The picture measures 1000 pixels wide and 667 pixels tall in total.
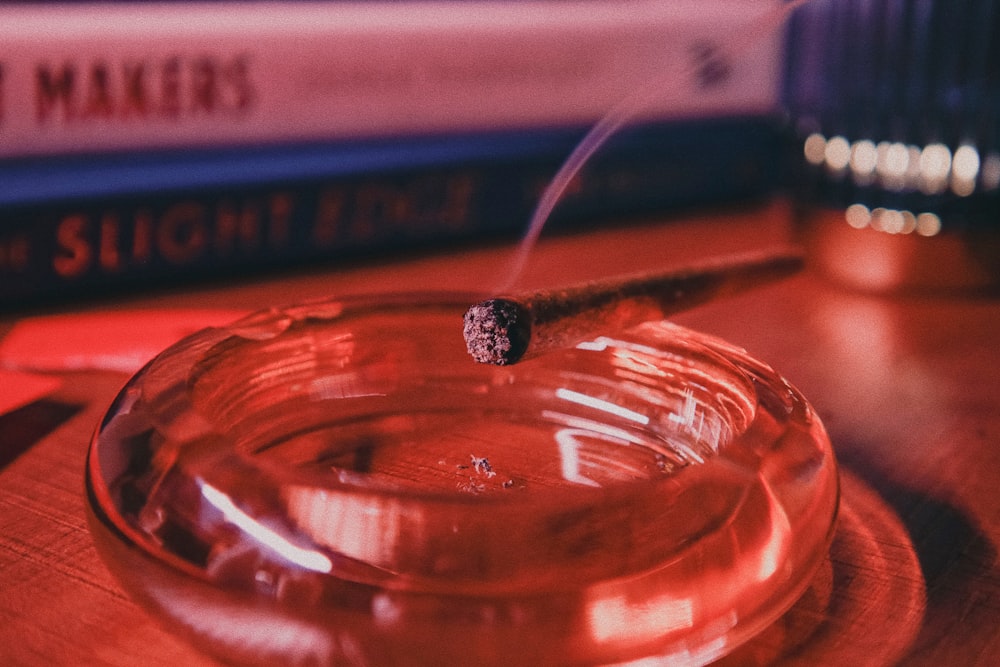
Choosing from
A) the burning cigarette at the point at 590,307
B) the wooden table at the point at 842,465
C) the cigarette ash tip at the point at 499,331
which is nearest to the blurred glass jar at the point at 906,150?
the wooden table at the point at 842,465

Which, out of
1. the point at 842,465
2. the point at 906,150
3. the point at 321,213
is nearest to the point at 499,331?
the point at 842,465

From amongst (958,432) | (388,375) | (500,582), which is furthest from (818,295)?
(500,582)

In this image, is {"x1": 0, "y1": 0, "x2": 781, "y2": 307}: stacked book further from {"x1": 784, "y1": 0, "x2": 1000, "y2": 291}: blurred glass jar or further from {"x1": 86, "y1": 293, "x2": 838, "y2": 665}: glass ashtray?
{"x1": 86, "y1": 293, "x2": 838, "y2": 665}: glass ashtray

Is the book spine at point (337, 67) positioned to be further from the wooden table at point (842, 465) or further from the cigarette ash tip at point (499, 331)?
the cigarette ash tip at point (499, 331)

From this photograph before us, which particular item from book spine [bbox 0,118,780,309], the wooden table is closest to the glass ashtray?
the wooden table

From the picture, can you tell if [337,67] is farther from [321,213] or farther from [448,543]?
[448,543]

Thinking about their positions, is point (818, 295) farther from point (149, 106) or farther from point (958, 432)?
point (149, 106)
